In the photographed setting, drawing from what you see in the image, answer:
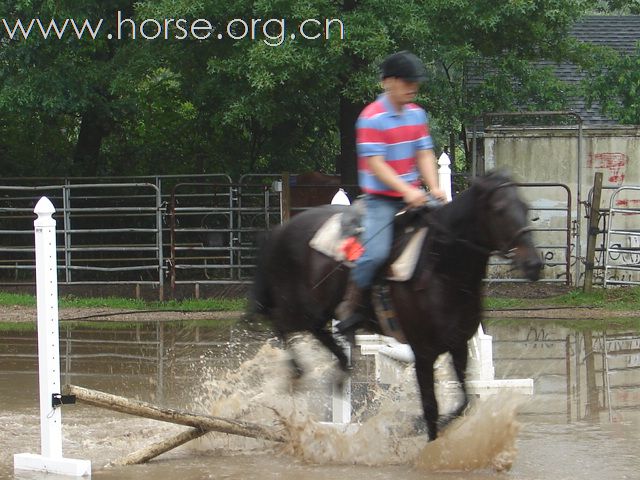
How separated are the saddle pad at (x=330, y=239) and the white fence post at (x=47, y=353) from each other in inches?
68.4

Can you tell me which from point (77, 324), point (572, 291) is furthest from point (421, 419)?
point (572, 291)

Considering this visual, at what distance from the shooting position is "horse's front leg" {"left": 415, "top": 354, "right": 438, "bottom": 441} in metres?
6.15

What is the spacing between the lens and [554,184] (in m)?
16.4

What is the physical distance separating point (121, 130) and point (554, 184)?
10015 millimetres

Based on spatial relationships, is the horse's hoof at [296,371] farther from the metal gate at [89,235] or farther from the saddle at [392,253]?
the metal gate at [89,235]

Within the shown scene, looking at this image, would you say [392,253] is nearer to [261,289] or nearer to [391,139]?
[391,139]

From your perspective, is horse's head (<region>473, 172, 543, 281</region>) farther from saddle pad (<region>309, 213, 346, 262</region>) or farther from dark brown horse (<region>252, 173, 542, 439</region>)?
saddle pad (<region>309, 213, 346, 262</region>)

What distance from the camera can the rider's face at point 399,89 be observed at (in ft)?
20.3

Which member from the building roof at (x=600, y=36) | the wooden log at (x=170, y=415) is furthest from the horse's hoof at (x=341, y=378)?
the building roof at (x=600, y=36)

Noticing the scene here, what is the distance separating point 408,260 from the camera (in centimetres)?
617

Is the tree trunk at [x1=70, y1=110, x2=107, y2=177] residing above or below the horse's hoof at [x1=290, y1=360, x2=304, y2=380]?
above

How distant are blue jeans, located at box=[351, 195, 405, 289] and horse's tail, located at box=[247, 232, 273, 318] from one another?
1196 mm

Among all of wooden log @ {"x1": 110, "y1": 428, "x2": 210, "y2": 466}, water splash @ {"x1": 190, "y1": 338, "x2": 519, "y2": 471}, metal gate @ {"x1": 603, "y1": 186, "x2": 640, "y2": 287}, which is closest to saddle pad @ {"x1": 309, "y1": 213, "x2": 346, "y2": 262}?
water splash @ {"x1": 190, "y1": 338, "x2": 519, "y2": 471}

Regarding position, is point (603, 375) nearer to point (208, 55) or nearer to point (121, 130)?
point (208, 55)
